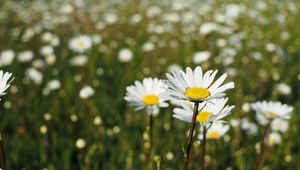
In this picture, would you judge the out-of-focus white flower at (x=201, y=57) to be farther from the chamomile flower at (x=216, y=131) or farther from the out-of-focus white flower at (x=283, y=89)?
the chamomile flower at (x=216, y=131)

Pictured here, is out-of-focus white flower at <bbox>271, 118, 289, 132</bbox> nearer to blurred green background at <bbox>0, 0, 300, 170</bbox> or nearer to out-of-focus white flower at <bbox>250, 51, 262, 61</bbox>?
blurred green background at <bbox>0, 0, 300, 170</bbox>

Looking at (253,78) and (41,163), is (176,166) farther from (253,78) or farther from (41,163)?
(253,78)

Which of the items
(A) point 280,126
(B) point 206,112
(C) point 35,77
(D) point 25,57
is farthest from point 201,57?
(B) point 206,112

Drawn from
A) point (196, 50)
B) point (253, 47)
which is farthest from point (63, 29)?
point (253, 47)

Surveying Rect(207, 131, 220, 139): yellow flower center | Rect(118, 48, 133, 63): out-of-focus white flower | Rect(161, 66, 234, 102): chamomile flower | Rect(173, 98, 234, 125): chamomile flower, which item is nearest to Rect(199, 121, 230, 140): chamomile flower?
Rect(207, 131, 220, 139): yellow flower center

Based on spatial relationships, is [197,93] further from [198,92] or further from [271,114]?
[271,114]

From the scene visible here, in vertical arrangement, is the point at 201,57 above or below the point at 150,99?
above

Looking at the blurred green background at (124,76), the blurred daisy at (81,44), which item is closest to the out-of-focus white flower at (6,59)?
the blurred green background at (124,76)
